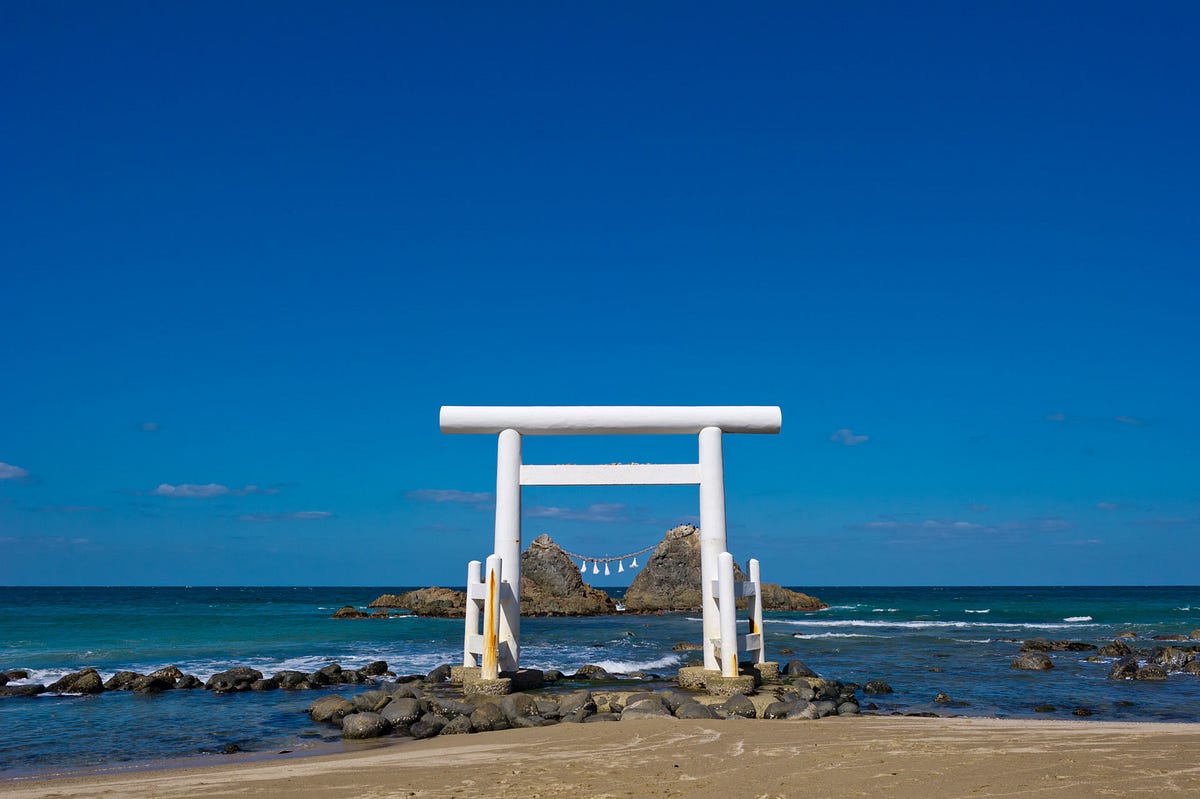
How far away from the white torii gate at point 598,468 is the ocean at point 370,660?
10.0ft

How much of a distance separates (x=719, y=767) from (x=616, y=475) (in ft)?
18.9

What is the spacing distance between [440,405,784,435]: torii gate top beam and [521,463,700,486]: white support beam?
582mm

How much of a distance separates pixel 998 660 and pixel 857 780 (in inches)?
686

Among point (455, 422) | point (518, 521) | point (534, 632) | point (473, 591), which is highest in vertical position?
point (455, 422)

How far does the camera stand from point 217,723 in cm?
1256

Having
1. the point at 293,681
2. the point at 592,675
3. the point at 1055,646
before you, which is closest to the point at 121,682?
the point at 293,681

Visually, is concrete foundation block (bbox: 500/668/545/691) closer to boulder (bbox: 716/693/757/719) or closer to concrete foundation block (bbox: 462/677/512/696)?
concrete foundation block (bbox: 462/677/512/696)

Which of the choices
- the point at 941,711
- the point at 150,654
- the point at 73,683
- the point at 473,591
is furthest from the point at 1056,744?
the point at 150,654

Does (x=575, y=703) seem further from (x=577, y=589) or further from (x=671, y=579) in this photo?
(x=671, y=579)

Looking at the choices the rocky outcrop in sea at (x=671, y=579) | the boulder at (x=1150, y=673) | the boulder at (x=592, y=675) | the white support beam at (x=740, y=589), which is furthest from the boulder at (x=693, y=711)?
the rocky outcrop in sea at (x=671, y=579)

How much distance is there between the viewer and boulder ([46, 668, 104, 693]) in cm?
1600

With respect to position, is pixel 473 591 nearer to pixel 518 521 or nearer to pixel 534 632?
pixel 518 521

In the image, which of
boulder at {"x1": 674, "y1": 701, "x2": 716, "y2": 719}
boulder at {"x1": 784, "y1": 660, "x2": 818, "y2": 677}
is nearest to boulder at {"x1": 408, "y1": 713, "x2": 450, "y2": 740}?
boulder at {"x1": 674, "y1": 701, "x2": 716, "y2": 719}

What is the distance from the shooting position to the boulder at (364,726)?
35.4 feet
